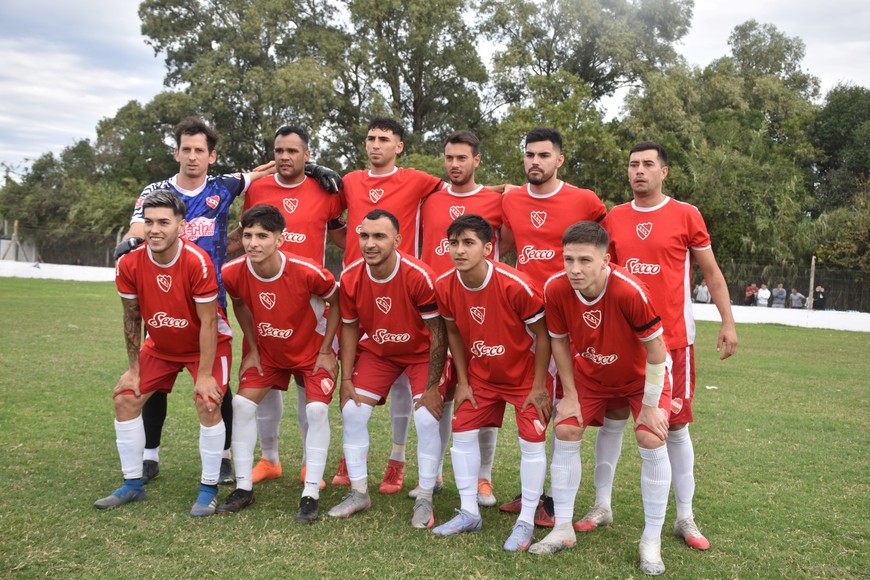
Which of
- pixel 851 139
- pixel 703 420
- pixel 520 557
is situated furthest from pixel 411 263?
pixel 851 139

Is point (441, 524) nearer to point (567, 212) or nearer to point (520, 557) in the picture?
point (520, 557)

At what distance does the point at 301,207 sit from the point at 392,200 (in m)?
0.78

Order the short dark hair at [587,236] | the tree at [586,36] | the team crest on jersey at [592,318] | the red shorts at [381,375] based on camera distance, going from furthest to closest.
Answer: the tree at [586,36] → the red shorts at [381,375] → the team crest on jersey at [592,318] → the short dark hair at [587,236]

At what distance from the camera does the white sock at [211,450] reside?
16.3ft

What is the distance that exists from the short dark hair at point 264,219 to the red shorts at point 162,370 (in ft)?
3.39

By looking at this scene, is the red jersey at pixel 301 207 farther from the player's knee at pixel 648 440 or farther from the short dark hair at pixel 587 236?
the player's knee at pixel 648 440

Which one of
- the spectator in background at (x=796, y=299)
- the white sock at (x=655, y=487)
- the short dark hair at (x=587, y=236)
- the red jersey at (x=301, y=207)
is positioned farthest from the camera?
the spectator in background at (x=796, y=299)

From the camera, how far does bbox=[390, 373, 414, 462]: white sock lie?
5.74 m

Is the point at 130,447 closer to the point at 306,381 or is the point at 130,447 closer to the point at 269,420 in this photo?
the point at 269,420

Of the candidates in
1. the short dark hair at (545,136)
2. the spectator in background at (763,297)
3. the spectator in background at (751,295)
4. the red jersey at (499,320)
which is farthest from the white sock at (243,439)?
the spectator in background at (751,295)

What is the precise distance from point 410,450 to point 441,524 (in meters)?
2.13

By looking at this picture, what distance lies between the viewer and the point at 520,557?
14.1 feet

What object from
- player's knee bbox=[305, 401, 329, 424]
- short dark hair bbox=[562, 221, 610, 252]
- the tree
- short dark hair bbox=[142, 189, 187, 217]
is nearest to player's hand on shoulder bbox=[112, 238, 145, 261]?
short dark hair bbox=[142, 189, 187, 217]

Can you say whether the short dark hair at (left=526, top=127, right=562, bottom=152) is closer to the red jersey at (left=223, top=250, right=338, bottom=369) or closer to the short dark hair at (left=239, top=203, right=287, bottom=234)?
the red jersey at (left=223, top=250, right=338, bottom=369)
